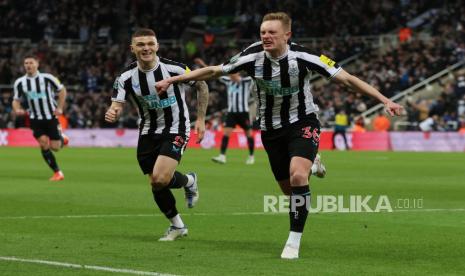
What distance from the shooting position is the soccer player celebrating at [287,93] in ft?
30.5

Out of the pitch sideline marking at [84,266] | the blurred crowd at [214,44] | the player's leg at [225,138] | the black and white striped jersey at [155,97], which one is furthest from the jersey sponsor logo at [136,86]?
the blurred crowd at [214,44]

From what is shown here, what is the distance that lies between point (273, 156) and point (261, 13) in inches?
1639

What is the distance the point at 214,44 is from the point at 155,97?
40.3 m

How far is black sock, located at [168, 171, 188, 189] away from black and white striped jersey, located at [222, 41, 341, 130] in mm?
1578

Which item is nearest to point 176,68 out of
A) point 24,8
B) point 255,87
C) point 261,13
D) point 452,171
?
point 255,87

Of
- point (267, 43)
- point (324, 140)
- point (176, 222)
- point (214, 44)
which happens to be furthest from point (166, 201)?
point (214, 44)

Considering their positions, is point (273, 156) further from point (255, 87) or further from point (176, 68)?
point (176, 68)

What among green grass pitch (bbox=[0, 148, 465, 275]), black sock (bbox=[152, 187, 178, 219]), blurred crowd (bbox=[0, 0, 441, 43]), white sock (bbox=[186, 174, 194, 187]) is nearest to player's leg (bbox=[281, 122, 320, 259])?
green grass pitch (bbox=[0, 148, 465, 275])

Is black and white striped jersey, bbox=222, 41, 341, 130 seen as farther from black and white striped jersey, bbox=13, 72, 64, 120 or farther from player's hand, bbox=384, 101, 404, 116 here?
black and white striped jersey, bbox=13, 72, 64, 120

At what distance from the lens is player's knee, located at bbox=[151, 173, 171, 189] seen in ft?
35.1

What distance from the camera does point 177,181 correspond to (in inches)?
442

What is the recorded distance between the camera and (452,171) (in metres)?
23.4

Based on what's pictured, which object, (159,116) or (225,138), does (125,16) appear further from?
(159,116)

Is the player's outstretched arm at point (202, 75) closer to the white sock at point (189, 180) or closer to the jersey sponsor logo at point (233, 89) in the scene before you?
the white sock at point (189, 180)
